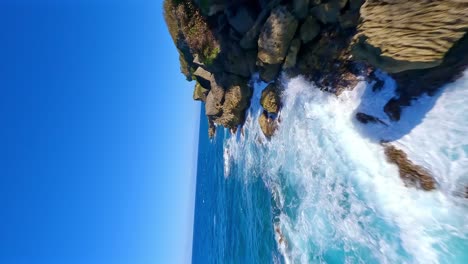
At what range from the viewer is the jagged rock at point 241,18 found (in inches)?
606

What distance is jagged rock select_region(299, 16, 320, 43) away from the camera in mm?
13752

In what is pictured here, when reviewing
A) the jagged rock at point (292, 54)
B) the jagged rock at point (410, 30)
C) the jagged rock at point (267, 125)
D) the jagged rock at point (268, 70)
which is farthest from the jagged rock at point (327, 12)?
the jagged rock at point (267, 125)

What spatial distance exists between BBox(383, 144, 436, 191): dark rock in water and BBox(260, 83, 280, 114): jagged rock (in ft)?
27.7

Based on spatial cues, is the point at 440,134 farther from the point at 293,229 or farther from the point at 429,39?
the point at 293,229

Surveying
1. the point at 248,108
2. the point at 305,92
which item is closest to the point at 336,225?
the point at 305,92

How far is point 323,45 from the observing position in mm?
13938

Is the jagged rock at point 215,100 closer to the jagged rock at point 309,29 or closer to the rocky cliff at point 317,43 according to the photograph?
the rocky cliff at point 317,43

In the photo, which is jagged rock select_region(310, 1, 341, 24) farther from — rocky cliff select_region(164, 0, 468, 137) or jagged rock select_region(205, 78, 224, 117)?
jagged rock select_region(205, 78, 224, 117)

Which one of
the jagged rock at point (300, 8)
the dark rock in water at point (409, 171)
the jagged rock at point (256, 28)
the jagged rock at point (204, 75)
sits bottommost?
the dark rock in water at point (409, 171)

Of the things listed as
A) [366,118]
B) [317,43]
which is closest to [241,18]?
[317,43]

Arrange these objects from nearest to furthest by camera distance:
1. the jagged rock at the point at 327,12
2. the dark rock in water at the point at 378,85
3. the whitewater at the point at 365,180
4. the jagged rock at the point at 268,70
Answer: the whitewater at the point at 365,180 → the dark rock in water at the point at 378,85 → the jagged rock at the point at 327,12 → the jagged rock at the point at 268,70

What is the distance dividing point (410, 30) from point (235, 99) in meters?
14.3

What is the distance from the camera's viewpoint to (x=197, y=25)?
17750 millimetres

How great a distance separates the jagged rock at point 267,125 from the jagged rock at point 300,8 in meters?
7.42
